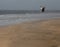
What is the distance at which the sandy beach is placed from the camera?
3.07ft

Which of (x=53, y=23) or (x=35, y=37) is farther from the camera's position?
(x=53, y=23)

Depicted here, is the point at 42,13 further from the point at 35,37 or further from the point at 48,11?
the point at 35,37

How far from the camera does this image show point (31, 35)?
40.8 inches

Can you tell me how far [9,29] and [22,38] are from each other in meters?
0.18

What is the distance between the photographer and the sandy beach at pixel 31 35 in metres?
0.94

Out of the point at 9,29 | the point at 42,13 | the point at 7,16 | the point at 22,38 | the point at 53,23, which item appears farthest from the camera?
the point at 42,13

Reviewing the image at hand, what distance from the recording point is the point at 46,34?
3.46 ft

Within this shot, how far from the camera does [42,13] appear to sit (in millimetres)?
1516

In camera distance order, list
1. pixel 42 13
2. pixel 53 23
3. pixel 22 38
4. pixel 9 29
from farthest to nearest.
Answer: pixel 42 13, pixel 53 23, pixel 9 29, pixel 22 38

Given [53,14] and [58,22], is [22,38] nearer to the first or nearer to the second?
[58,22]

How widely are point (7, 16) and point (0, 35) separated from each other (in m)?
0.41

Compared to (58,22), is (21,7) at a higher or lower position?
higher

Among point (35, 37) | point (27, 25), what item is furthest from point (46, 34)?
point (27, 25)

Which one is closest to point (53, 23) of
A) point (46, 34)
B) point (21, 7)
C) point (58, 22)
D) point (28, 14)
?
point (58, 22)
